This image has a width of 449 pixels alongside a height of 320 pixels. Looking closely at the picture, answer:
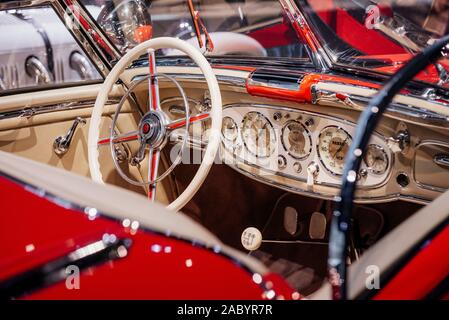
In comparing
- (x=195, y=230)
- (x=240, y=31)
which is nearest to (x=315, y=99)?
(x=195, y=230)

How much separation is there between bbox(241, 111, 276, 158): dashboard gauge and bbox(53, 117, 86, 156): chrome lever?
0.74 metres

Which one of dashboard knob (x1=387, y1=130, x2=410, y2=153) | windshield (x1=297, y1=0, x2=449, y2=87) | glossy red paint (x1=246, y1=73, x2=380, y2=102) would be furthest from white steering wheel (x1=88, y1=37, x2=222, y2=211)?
dashboard knob (x1=387, y1=130, x2=410, y2=153)

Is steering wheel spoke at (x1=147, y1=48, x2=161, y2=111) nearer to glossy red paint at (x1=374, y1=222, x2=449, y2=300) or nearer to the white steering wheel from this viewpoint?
the white steering wheel

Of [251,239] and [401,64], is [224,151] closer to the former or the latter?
[251,239]

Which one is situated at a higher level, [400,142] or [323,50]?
[323,50]

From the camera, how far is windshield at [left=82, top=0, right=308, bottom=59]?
2430mm

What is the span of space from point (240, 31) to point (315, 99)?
159cm

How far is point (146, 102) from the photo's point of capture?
2.41 meters

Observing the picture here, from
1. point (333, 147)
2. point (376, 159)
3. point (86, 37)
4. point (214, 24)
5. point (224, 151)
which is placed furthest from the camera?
point (214, 24)

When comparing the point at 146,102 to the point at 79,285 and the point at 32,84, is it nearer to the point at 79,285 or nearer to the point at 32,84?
the point at 32,84

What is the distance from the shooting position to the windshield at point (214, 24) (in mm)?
2430

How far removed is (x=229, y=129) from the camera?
86.3 inches

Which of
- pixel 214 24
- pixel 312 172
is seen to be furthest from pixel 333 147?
pixel 214 24

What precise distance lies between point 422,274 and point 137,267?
0.52m
